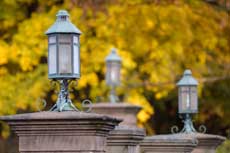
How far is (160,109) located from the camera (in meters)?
29.7

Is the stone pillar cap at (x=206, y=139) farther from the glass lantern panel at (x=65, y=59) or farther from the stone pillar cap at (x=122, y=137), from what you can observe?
the glass lantern panel at (x=65, y=59)

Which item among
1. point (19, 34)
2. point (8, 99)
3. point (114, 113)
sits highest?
point (19, 34)

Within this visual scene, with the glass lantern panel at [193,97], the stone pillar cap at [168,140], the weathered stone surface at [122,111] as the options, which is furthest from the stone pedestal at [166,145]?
the weathered stone surface at [122,111]

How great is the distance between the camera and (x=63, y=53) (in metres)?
8.48

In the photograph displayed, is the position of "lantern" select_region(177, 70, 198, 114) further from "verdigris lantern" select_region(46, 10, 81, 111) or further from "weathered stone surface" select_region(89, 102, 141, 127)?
"verdigris lantern" select_region(46, 10, 81, 111)

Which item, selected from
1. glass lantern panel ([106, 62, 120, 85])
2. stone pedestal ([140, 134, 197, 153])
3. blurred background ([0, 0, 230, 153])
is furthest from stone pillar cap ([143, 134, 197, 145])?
blurred background ([0, 0, 230, 153])

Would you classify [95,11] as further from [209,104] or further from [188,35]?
[209,104]

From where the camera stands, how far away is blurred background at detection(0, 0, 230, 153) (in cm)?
2361

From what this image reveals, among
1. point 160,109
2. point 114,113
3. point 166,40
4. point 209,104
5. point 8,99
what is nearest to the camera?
point 114,113

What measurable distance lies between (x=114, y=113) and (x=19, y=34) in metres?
8.15

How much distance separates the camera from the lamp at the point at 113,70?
68.3ft

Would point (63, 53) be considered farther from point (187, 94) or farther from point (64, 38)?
point (187, 94)

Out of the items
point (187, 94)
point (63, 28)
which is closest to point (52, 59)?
point (63, 28)

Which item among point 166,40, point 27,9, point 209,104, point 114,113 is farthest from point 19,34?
point 114,113
